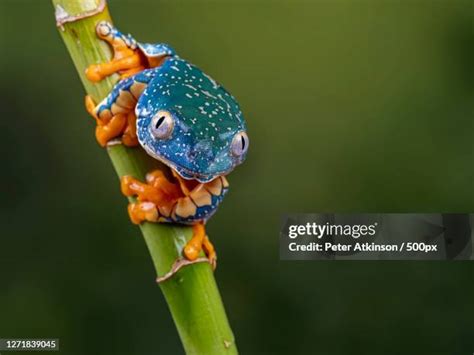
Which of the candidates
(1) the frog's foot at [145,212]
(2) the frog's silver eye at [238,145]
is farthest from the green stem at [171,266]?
(2) the frog's silver eye at [238,145]

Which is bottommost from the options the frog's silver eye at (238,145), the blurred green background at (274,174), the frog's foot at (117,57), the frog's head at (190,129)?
the blurred green background at (274,174)

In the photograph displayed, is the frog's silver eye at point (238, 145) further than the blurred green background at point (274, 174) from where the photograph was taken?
No

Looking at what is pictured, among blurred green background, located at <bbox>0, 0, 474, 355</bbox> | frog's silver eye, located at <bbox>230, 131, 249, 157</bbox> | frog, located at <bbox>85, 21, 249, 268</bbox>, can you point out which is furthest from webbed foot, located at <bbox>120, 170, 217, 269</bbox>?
blurred green background, located at <bbox>0, 0, 474, 355</bbox>

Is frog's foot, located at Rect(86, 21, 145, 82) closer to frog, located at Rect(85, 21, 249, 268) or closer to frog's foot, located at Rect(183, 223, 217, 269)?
frog, located at Rect(85, 21, 249, 268)

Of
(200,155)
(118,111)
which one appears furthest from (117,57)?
(200,155)

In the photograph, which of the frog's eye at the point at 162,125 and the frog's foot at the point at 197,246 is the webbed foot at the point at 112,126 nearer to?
the frog's eye at the point at 162,125

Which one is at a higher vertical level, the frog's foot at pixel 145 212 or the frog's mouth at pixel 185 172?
the frog's mouth at pixel 185 172

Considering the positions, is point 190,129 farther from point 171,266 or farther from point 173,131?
point 171,266
